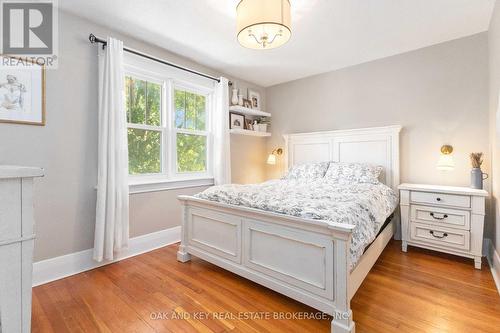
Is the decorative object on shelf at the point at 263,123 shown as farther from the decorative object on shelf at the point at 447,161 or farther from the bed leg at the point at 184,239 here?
the decorative object on shelf at the point at 447,161

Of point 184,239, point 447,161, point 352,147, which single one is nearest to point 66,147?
point 184,239

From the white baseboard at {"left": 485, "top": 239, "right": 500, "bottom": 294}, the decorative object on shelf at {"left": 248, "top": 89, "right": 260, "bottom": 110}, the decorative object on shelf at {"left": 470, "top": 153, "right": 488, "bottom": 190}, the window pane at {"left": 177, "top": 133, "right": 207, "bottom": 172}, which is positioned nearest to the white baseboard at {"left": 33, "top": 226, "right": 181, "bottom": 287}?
the window pane at {"left": 177, "top": 133, "right": 207, "bottom": 172}

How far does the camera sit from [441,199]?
236cm

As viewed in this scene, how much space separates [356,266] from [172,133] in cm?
249

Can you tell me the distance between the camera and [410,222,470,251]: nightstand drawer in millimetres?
2252

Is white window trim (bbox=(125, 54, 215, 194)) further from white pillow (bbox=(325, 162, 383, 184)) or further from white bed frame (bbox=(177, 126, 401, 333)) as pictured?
white pillow (bbox=(325, 162, 383, 184))

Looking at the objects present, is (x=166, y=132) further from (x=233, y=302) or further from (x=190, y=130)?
(x=233, y=302)

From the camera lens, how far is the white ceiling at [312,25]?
81.8 inches

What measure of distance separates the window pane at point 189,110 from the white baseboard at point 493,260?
11.3 ft

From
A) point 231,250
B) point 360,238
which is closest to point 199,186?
point 231,250

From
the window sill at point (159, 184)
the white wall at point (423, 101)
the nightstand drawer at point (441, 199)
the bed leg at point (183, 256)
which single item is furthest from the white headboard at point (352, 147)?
the bed leg at point (183, 256)

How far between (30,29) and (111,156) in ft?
3.96

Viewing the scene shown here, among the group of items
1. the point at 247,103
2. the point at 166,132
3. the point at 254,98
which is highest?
the point at 254,98

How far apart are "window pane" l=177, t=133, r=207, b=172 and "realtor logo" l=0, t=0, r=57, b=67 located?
150 cm
